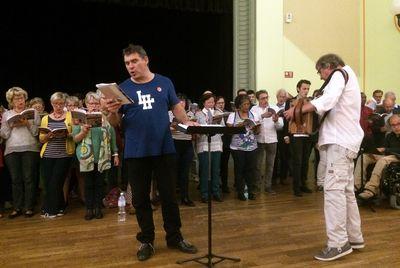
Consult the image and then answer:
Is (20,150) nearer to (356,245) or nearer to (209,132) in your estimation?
(209,132)

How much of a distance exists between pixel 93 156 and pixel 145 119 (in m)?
1.79

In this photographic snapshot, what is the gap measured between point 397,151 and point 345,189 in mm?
2474

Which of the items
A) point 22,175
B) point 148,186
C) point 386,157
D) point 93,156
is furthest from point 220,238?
point 386,157

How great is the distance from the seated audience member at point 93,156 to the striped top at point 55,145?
→ 0.65 feet

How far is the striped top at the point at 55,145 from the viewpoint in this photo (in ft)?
17.8

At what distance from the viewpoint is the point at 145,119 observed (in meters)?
3.80

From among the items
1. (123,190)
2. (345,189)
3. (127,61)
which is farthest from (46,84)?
(345,189)

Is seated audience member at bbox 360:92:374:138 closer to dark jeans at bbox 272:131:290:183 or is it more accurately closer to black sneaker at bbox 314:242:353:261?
dark jeans at bbox 272:131:290:183

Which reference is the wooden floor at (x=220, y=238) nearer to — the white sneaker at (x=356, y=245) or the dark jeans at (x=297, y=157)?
the white sneaker at (x=356, y=245)

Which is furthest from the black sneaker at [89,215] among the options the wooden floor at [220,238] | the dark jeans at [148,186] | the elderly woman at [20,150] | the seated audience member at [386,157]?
the seated audience member at [386,157]

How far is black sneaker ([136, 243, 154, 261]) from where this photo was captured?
12.9ft

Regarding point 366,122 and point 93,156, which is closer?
point 93,156

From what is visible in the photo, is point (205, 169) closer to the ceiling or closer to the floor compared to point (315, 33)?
closer to the floor

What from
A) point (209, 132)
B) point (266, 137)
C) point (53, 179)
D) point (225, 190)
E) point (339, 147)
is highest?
point (209, 132)
